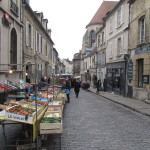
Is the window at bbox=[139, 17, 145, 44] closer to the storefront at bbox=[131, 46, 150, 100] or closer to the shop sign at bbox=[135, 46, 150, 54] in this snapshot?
the shop sign at bbox=[135, 46, 150, 54]

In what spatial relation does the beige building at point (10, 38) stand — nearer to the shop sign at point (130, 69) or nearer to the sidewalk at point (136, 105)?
the sidewalk at point (136, 105)

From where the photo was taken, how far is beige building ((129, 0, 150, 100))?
1320 cm

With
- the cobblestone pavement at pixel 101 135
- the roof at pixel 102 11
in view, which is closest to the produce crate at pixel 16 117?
the cobblestone pavement at pixel 101 135

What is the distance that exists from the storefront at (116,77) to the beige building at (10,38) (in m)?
9.30

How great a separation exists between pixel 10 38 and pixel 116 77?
11.9 m

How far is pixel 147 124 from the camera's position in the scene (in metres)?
7.36

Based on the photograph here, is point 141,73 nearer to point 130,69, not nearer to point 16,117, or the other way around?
point 130,69

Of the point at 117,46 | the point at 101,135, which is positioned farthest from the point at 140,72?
the point at 101,135

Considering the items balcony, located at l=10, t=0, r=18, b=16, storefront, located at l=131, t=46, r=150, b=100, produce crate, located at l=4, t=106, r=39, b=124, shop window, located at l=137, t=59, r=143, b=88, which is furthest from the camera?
shop window, located at l=137, t=59, r=143, b=88

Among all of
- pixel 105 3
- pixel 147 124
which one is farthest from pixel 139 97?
pixel 105 3

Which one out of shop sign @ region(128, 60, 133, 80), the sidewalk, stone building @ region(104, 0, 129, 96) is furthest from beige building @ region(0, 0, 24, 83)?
stone building @ region(104, 0, 129, 96)

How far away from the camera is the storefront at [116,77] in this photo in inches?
707

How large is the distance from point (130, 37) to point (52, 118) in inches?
523

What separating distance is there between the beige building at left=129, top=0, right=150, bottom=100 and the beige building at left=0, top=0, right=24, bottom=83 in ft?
28.7
